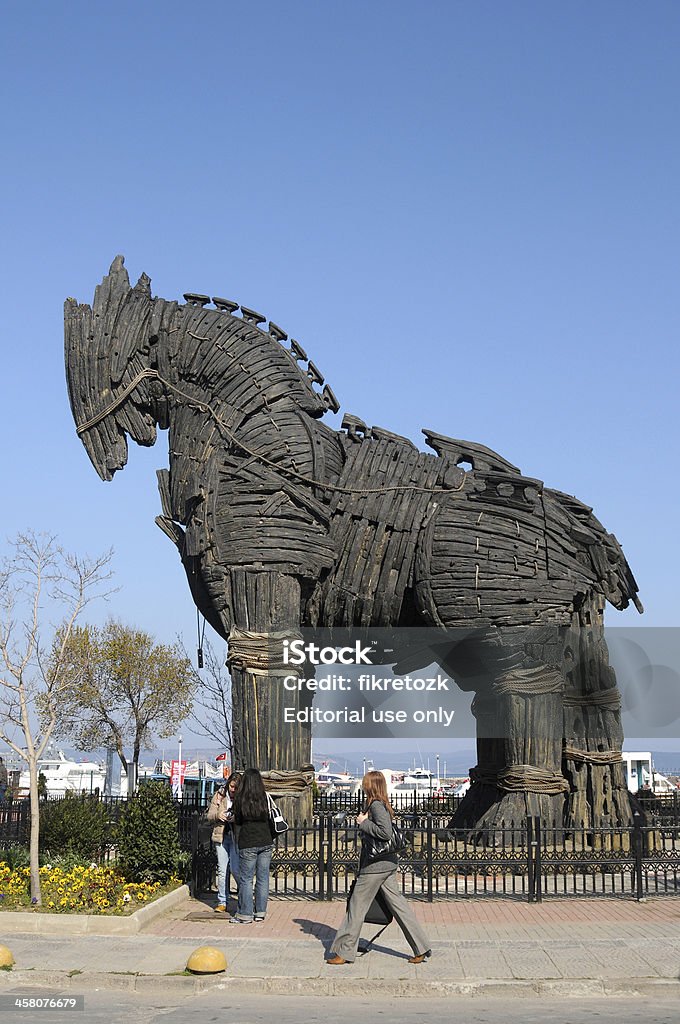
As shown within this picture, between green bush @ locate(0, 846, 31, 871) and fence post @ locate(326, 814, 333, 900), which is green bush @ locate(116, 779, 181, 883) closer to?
green bush @ locate(0, 846, 31, 871)

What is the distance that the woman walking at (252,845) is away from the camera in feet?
35.9

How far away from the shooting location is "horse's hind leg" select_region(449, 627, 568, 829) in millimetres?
13961

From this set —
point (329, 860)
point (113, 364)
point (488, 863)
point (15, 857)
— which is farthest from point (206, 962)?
point (113, 364)

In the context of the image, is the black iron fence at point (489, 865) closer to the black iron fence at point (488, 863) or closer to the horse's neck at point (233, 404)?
the black iron fence at point (488, 863)

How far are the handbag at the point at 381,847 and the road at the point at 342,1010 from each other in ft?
4.12

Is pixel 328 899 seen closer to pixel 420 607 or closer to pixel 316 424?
pixel 420 607

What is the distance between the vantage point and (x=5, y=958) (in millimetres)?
8734

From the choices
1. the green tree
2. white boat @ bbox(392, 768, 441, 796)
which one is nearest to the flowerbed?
white boat @ bbox(392, 768, 441, 796)

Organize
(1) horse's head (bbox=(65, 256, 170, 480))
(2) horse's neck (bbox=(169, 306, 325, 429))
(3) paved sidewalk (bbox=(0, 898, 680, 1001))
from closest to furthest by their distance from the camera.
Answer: (3) paved sidewalk (bbox=(0, 898, 680, 1001)) → (2) horse's neck (bbox=(169, 306, 325, 429)) → (1) horse's head (bbox=(65, 256, 170, 480))

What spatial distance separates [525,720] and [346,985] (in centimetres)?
622

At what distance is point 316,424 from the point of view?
15.0 meters

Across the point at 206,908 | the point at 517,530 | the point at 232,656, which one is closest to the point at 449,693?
the point at 517,530

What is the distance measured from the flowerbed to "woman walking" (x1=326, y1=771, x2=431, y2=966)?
309cm

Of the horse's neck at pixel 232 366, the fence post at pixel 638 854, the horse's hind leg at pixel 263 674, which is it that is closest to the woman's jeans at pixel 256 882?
the horse's hind leg at pixel 263 674
